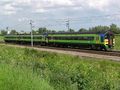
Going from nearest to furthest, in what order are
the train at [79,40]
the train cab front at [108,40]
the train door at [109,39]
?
the train cab front at [108,40], the train at [79,40], the train door at [109,39]

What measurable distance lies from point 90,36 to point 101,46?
9.27ft

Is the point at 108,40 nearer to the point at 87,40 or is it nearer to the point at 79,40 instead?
the point at 87,40

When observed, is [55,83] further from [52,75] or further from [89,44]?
[89,44]

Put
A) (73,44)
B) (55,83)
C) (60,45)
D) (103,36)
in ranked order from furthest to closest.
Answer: (60,45), (73,44), (103,36), (55,83)

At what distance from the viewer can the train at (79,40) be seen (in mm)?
50094

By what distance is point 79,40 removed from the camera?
5578 centimetres

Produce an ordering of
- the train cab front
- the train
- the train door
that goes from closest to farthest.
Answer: the train cab front
the train
the train door

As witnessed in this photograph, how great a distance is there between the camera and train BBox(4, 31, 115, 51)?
164 ft

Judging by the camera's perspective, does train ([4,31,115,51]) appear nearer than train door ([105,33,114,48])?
Yes

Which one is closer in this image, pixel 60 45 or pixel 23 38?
pixel 60 45

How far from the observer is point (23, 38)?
82.4 meters

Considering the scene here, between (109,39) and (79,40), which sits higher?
(109,39)

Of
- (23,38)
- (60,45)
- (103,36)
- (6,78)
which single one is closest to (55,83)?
(6,78)

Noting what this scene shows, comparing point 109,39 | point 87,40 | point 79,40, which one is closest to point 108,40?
point 109,39
